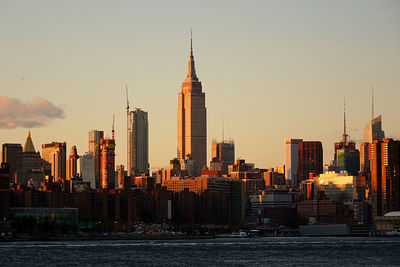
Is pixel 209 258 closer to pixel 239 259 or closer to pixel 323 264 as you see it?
pixel 239 259

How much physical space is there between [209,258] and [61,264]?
29.6m

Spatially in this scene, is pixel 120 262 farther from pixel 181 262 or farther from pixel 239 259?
pixel 239 259

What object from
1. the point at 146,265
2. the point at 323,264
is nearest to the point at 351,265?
the point at 323,264

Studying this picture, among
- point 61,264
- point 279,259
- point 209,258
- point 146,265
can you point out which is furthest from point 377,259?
point 61,264

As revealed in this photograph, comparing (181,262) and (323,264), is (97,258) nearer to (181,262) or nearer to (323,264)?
(181,262)

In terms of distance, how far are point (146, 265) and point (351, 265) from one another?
31.8 meters

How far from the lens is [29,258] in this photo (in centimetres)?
19525

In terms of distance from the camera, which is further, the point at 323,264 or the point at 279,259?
the point at 279,259

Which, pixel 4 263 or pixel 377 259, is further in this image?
pixel 377 259

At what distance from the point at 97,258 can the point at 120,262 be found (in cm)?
1259

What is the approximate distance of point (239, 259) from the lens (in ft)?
636

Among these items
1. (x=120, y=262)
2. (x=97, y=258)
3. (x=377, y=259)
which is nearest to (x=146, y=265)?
(x=120, y=262)

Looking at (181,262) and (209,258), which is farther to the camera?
(209,258)

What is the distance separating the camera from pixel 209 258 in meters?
197
